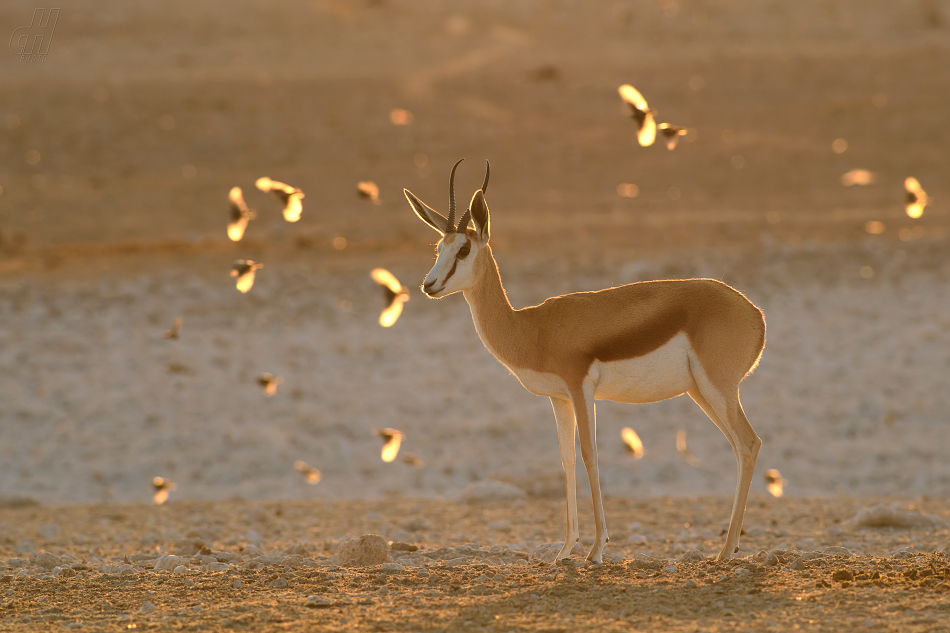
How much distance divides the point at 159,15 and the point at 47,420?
33.4 m

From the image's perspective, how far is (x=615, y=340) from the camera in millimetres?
7371

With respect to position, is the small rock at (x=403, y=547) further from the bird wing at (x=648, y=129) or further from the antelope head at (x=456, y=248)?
the bird wing at (x=648, y=129)

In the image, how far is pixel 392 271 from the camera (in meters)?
19.4

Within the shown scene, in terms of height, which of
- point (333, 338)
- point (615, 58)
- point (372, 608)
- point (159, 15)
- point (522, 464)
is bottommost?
point (372, 608)

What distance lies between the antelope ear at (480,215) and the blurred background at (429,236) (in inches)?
219

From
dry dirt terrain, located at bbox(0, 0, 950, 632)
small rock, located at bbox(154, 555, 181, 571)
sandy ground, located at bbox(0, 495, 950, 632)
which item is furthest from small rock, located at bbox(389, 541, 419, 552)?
small rock, located at bbox(154, 555, 181, 571)

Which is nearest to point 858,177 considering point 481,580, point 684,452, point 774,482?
point 684,452

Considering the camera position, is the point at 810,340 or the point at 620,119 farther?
the point at 620,119

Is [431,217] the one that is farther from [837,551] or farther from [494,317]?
[837,551]

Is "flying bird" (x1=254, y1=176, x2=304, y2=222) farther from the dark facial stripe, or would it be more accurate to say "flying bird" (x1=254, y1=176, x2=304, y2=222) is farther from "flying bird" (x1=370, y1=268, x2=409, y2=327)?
the dark facial stripe

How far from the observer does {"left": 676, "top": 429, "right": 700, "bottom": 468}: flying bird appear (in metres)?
14.0

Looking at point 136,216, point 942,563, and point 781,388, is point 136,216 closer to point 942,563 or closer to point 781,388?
point 781,388

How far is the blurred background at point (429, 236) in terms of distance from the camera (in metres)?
14.5

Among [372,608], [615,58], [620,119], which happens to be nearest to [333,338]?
[372,608]
